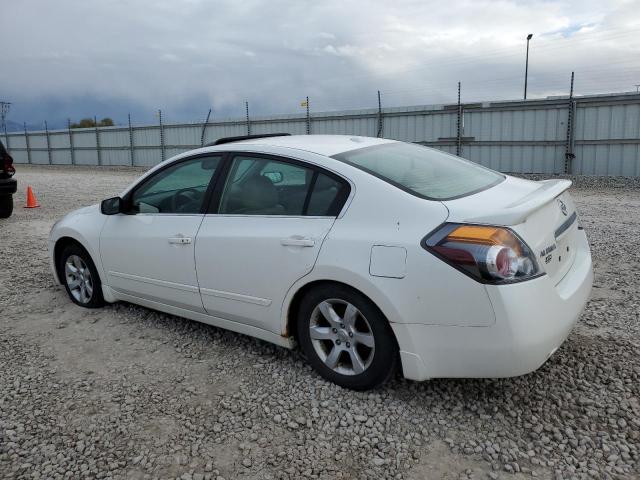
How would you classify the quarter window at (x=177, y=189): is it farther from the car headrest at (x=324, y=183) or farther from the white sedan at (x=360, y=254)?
the car headrest at (x=324, y=183)

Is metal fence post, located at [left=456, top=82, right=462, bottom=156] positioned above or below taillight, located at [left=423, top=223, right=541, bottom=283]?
above

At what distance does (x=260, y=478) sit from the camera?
2.47 metres

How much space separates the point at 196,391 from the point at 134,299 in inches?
54.2

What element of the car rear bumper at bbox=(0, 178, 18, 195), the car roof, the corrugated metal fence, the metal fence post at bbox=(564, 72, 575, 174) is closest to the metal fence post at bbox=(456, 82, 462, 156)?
the corrugated metal fence

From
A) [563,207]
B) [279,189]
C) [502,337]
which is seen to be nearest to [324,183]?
[279,189]

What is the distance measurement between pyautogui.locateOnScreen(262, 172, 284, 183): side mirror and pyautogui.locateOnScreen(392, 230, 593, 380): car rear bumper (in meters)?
1.23

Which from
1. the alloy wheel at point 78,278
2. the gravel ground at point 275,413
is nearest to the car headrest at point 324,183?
the gravel ground at point 275,413

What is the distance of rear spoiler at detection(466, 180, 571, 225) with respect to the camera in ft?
8.71

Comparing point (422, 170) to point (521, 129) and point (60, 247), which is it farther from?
point (521, 129)

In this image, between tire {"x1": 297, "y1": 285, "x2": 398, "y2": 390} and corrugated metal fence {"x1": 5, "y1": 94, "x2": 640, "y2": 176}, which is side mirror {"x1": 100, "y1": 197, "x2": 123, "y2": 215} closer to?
tire {"x1": 297, "y1": 285, "x2": 398, "y2": 390}

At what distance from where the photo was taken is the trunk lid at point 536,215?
8.82 feet

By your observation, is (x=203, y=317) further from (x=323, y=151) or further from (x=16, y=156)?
(x=16, y=156)

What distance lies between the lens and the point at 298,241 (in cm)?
314

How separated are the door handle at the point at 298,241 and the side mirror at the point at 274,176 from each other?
17.9 inches
